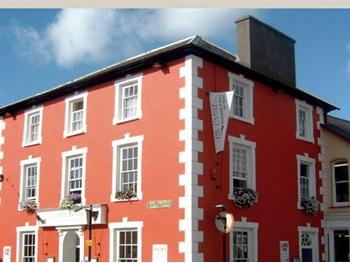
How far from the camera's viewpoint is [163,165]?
755 inches

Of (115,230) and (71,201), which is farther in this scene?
(71,201)

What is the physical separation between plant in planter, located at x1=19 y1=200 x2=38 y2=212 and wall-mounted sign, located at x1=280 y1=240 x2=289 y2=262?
983cm

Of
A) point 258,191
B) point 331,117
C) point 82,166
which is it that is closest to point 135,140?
point 82,166

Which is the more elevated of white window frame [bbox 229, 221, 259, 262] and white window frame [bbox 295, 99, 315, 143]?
white window frame [bbox 295, 99, 315, 143]

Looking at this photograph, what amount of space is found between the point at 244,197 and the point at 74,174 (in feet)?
22.6

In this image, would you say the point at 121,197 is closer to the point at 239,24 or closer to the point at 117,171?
the point at 117,171

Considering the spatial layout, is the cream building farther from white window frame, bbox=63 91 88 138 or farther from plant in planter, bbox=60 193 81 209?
white window frame, bbox=63 91 88 138

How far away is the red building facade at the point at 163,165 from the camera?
18.8m

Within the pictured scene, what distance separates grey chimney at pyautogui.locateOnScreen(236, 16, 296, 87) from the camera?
904 inches

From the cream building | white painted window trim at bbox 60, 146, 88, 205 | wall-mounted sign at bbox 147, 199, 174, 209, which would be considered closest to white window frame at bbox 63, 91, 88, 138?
white painted window trim at bbox 60, 146, 88, 205

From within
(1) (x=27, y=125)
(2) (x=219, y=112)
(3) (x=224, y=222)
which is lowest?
(3) (x=224, y=222)

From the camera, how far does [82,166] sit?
2236 centimetres

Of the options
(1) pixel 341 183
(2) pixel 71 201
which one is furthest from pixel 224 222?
(1) pixel 341 183

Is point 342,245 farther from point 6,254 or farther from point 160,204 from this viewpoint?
point 6,254
